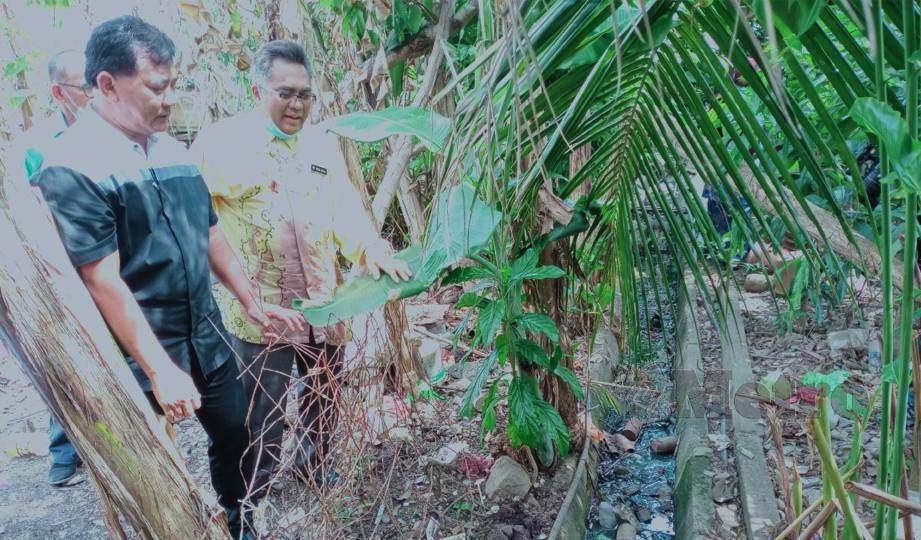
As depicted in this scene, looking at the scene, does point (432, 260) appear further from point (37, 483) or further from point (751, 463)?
point (37, 483)

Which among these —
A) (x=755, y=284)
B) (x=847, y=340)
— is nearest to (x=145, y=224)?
(x=847, y=340)

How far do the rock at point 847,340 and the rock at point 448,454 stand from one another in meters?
2.28

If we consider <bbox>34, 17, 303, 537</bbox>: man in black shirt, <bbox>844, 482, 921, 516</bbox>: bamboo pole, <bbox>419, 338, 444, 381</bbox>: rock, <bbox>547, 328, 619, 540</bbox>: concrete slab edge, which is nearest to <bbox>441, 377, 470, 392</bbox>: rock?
<bbox>419, 338, 444, 381</bbox>: rock

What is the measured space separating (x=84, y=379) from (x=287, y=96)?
1251 millimetres

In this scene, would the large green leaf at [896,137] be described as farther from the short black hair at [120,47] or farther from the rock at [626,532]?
the rock at [626,532]

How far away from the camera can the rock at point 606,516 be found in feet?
9.40

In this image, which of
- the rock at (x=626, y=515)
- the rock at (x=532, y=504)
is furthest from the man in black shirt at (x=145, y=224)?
the rock at (x=626, y=515)

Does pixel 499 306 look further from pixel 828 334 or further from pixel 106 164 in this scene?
pixel 828 334

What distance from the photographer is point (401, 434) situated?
9.61ft

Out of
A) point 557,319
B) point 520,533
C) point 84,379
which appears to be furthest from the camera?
point 557,319

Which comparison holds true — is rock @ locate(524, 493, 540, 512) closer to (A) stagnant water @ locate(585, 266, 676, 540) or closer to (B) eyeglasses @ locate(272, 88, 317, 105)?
(A) stagnant water @ locate(585, 266, 676, 540)

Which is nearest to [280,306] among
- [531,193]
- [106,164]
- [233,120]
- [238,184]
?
[238,184]

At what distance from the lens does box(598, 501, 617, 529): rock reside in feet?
9.40

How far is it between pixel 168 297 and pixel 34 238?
75 centimetres
